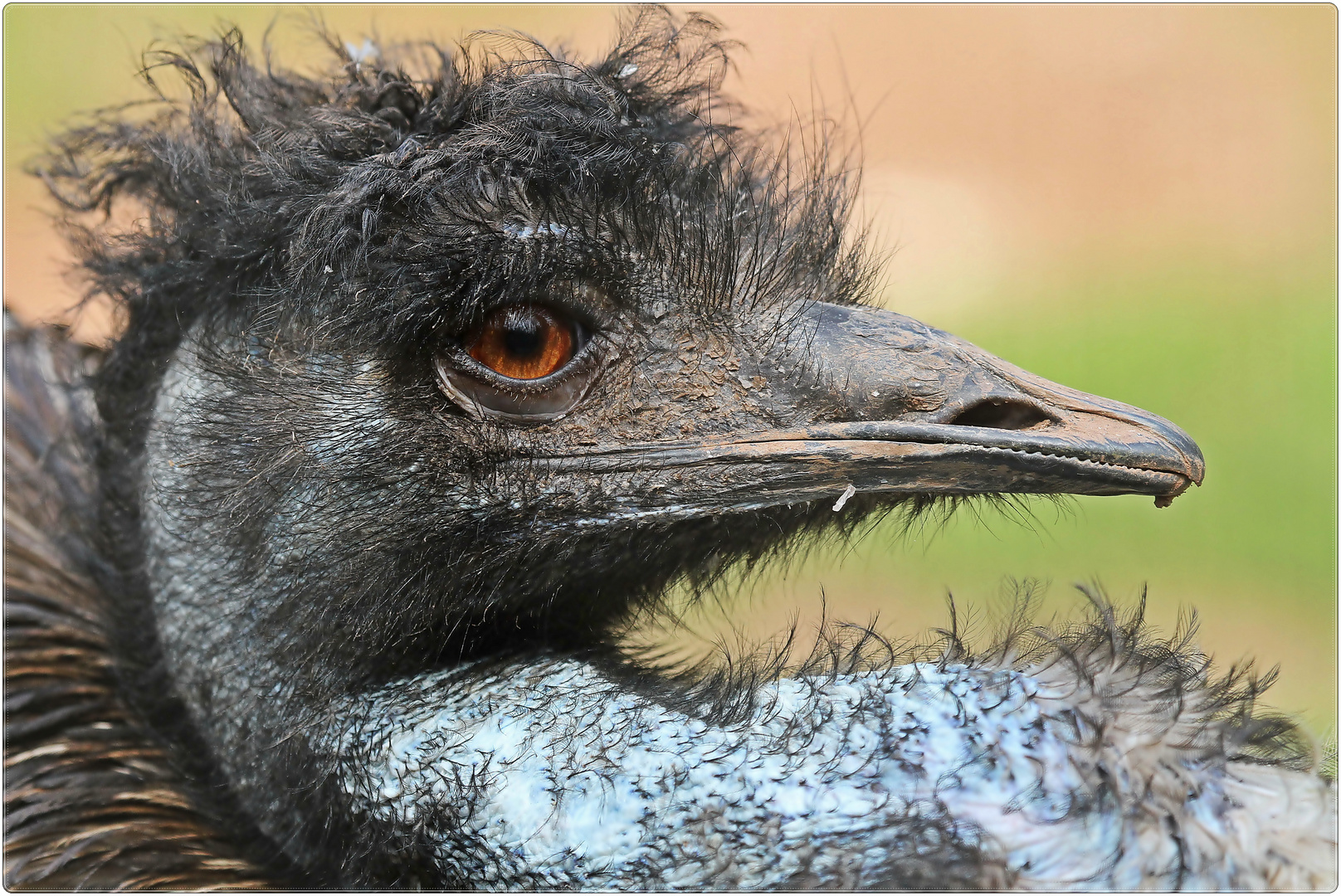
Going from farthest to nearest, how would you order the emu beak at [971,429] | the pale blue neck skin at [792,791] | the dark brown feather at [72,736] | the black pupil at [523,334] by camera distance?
1. the dark brown feather at [72,736]
2. the black pupil at [523,334]
3. the emu beak at [971,429]
4. the pale blue neck skin at [792,791]

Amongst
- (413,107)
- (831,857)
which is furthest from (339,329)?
(831,857)

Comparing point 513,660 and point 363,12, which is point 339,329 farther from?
point 363,12

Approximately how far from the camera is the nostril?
1.96 metres

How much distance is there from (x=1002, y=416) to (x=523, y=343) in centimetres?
81

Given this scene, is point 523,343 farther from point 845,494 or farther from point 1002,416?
point 1002,416

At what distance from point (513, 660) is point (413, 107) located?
39.8 inches

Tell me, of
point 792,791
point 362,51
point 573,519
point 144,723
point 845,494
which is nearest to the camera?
point 792,791

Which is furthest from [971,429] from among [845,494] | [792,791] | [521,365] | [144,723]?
[144,723]

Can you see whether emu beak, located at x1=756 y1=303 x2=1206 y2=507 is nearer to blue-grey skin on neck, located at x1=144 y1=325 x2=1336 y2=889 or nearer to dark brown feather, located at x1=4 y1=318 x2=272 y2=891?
blue-grey skin on neck, located at x1=144 y1=325 x2=1336 y2=889

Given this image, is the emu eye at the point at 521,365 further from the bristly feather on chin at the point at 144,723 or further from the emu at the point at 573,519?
the bristly feather on chin at the point at 144,723

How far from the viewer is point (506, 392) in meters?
2.01

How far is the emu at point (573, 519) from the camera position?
182 centimetres

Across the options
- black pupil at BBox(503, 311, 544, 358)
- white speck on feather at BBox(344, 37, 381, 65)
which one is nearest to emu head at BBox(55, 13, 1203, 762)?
black pupil at BBox(503, 311, 544, 358)

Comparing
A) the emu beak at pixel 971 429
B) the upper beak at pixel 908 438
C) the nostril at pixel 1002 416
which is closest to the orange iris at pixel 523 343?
the upper beak at pixel 908 438
